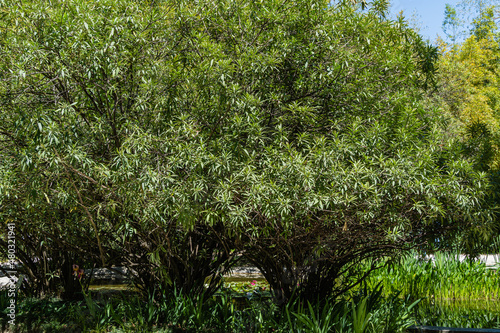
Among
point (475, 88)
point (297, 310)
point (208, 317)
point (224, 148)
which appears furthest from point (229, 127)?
point (475, 88)

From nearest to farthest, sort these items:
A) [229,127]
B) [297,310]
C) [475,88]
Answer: [229,127]
[297,310]
[475,88]

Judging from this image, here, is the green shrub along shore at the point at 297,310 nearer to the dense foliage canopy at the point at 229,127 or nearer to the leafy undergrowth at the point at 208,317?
the leafy undergrowth at the point at 208,317

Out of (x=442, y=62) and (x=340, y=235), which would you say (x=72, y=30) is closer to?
(x=340, y=235)

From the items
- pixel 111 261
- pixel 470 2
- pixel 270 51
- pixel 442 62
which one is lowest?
pixel 111 261

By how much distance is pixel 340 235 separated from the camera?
6020mm

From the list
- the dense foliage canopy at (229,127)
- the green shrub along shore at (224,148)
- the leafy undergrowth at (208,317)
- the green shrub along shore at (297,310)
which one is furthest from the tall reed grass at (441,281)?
the dense foliage canopy at (229,127)

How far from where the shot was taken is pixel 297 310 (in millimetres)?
6590

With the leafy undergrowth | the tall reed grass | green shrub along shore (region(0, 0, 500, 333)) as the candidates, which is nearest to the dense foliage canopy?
green shrub along shore (region(0, 0, 500, 333))

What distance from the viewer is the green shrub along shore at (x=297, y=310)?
6.14 metres

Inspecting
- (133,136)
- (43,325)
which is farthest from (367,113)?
(43,325)

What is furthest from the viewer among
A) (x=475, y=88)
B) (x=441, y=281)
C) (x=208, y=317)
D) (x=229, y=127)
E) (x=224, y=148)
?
(x=475, y=88)

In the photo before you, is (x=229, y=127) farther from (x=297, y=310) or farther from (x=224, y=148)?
(x=297, y=310)

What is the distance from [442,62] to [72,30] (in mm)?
20933

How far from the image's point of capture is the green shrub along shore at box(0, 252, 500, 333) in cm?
614
